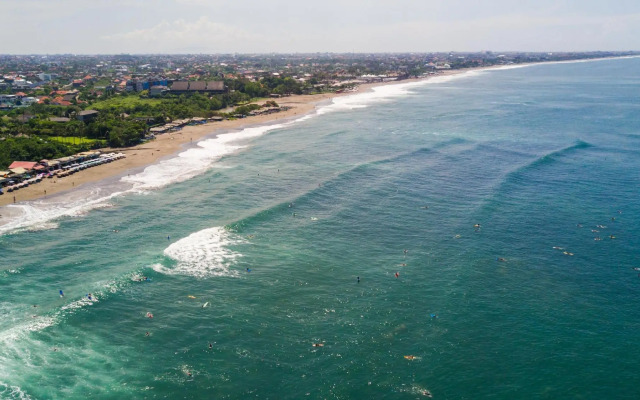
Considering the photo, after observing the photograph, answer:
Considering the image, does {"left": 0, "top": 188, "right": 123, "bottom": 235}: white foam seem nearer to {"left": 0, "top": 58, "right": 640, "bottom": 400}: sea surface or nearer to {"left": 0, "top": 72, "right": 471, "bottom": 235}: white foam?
{"left": 0, "top": 72, "right": 471, "bottom": 235}: white foam

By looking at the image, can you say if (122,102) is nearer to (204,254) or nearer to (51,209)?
(51,209)

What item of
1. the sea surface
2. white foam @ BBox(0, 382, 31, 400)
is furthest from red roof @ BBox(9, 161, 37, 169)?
white foam @ BBox(0, 382, 31, 400)

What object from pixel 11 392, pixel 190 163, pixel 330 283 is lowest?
pixel 11 392

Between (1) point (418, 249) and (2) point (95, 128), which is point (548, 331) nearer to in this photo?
(1) point (418, 249)

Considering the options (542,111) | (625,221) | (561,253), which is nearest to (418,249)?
(561,253)

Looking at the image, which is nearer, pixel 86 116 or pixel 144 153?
pixel 144 153

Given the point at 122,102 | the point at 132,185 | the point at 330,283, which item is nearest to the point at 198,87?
the point at 122,102
